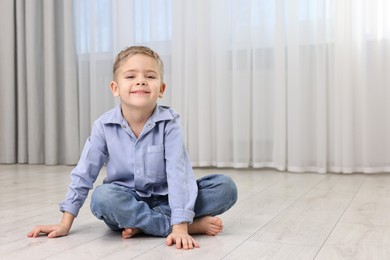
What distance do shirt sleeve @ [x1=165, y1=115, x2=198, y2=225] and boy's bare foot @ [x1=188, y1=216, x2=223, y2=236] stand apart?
7 centimetres

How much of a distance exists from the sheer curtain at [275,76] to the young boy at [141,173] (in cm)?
133

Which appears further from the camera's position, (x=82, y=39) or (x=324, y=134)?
(x=82, y=39)

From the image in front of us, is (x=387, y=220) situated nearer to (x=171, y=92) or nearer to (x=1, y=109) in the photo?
(x=171, y=92)

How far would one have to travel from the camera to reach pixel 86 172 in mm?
1061

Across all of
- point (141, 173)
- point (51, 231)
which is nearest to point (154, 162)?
point (141, 173)

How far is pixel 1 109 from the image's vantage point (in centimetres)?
303

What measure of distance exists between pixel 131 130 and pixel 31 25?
219 centimetres

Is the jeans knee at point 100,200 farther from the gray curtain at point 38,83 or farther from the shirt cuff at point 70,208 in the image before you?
the gray curtain at point 38,83

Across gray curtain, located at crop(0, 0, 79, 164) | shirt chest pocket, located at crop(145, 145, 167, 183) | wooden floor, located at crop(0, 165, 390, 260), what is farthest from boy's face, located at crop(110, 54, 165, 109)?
gray curtain, located at crop(0, 0, 79, 164)

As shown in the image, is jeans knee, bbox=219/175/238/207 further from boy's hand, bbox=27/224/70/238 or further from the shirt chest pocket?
boy's hand, bbox=27/224/70/238

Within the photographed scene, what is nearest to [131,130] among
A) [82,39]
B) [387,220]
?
[387,220]

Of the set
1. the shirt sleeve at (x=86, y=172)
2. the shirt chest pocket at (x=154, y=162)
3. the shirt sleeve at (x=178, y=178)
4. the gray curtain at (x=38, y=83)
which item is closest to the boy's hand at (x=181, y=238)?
the shirt sleeve at (x=178, y=178)

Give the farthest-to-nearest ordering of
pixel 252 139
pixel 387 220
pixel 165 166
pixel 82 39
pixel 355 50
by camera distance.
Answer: pixel 82 39 < pixel 252 139 < pixel 355 50 < pixel 387 220 < pixel 165 166

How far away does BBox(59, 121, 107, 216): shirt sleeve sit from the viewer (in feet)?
3.43
